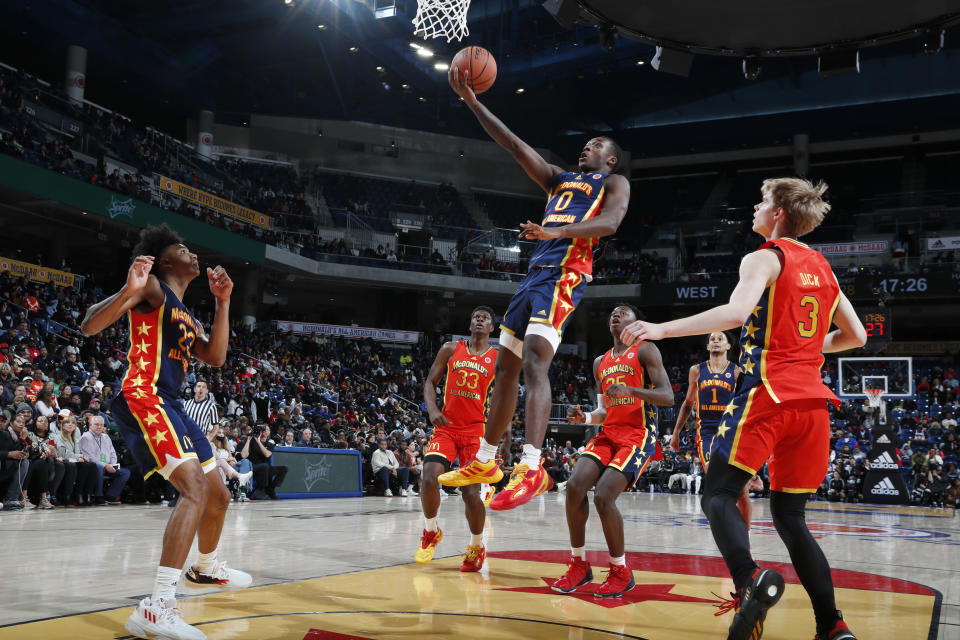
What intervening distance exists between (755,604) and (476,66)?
3146 millimetres

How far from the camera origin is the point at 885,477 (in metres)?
18.7

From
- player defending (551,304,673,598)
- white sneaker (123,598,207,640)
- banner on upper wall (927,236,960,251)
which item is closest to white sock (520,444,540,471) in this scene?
player defending (551,304,673,598)

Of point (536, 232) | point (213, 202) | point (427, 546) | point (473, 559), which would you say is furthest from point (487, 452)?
point (213, 202)

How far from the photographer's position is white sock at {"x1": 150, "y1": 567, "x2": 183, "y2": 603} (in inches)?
152

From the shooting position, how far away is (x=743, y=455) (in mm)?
3541

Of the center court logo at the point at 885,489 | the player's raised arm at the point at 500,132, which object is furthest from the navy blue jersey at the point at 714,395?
the center court logo at the point at 885,489

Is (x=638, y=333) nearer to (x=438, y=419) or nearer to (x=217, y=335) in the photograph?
(x=217, y=335)

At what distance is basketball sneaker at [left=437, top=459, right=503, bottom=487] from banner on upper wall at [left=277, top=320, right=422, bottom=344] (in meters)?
24.8

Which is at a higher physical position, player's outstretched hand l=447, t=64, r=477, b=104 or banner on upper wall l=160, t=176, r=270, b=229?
banner on upper wall l=160, t=176, r=270, b=229

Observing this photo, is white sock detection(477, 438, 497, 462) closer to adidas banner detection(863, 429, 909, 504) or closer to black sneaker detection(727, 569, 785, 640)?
black sneaker detection(727, 569, 785, 640)

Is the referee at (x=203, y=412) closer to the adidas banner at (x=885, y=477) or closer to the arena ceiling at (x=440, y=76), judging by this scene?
the arena ceiling at (x=440, y=76)

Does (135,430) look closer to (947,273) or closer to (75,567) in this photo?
(75,567)

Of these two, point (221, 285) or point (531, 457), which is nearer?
point (531, 457)

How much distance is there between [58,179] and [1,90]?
262 cm
